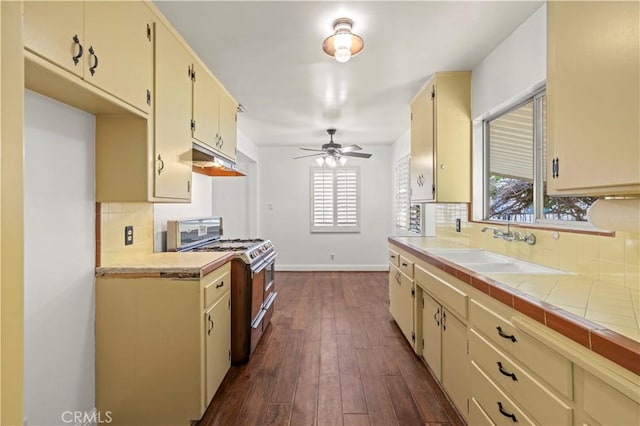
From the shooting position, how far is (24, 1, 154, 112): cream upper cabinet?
108 cm

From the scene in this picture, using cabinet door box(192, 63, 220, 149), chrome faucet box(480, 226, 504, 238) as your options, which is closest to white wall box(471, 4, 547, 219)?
chrome faucet box(480, 226, 504, 238)

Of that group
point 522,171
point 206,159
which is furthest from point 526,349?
point 206,159

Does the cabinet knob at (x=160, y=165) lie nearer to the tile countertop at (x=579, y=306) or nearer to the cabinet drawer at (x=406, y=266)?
the tile countertop at (x=579, y=306)

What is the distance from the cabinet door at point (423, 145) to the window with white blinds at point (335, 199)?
2.55 metres

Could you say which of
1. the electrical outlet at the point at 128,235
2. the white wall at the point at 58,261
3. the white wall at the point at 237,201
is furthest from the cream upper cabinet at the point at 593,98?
the white wall at the point at 237,201

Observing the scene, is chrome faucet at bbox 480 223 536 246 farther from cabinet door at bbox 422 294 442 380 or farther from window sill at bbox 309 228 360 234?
window sill at bbox 309 228 360 234

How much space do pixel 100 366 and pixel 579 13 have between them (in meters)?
2.85

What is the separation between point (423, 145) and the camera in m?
3.12

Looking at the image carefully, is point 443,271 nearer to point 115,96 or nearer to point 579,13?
point 579,13

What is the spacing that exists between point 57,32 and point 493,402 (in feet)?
7.82

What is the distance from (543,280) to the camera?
57.7 inches

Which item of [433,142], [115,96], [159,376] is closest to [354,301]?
[433,142]

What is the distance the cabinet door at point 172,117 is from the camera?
1.84m

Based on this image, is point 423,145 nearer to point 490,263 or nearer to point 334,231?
point 490,263
